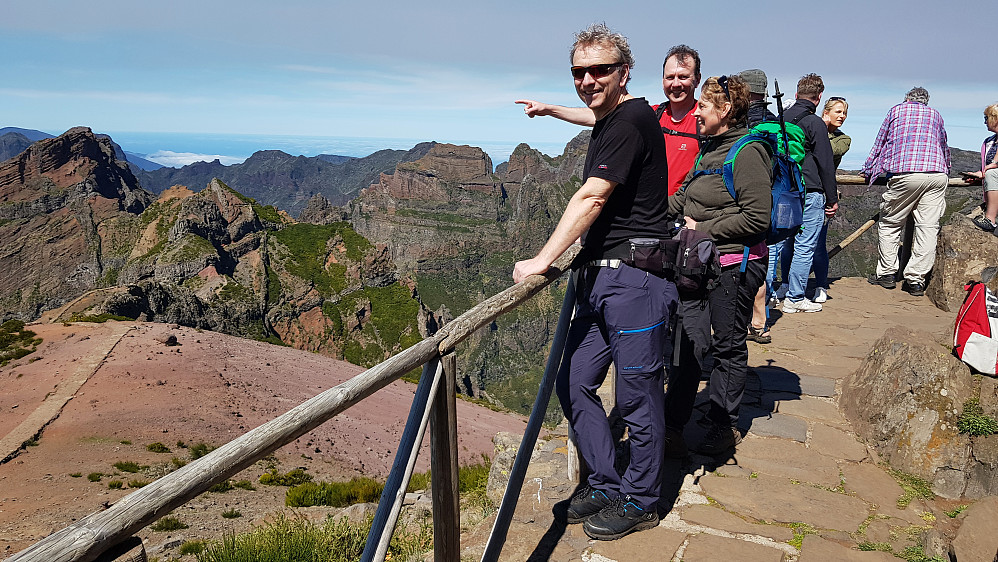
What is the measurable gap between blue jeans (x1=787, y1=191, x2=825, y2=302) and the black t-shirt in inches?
200

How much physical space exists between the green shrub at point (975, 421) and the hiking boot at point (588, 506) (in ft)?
8.36

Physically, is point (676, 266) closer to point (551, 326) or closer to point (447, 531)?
point (447, 531)

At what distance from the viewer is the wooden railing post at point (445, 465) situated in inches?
95.8

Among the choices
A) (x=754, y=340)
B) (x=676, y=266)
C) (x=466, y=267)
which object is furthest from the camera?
(x=466, y=267)

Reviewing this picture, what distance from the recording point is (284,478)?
16812mm

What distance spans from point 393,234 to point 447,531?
196 metres

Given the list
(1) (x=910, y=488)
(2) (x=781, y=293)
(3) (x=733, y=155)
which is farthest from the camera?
(2) (x=781, y=293)

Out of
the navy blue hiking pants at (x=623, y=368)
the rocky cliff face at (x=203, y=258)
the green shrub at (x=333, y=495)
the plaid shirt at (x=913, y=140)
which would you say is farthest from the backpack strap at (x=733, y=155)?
the rocky cliff face at (x=203, y=258)

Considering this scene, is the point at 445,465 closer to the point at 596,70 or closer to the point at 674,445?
the point at 596,70

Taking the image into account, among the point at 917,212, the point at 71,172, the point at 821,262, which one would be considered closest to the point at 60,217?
the point at 71,172

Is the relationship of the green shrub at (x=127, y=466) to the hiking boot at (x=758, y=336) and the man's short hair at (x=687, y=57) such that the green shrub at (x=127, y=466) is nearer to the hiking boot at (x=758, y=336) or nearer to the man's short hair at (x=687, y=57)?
the hiking boot at (x=758, y=336)

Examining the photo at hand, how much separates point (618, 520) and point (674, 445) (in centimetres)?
105

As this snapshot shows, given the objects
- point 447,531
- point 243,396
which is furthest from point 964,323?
point 243,396

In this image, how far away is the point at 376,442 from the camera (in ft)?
89.4
